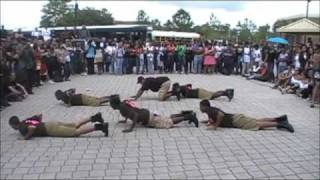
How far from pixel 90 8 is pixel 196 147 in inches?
3213

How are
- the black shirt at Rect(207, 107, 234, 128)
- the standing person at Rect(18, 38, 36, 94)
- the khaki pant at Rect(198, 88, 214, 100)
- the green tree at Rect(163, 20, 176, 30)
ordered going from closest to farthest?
1. the black shirt at Rect(207, 107, 234, 128)
2. the khaki pant at Rect(198, 88, 214, 100)
3. the standing person at Rect(18, 38, 36, 94)
4. the green tree at Rect(163, 20, 176, 30)

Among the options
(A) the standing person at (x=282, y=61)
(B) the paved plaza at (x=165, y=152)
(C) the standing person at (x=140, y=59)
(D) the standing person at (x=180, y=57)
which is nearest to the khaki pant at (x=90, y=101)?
(B) the paved plaza at (x=165, y=152)

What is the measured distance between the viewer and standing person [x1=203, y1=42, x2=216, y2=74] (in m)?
22.8

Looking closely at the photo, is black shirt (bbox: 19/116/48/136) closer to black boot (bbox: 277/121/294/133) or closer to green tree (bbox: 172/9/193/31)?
black boot (bbox: 277/121/294/133)

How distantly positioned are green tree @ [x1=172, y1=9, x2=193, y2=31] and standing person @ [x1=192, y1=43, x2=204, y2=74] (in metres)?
46.9

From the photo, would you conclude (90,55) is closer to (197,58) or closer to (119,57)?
(119,57)

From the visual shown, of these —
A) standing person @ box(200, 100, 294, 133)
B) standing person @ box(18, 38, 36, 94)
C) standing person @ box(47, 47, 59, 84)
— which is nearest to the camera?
standing person @ box(200, 100, 294, 133)

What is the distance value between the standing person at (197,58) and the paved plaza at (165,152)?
36.1 feet

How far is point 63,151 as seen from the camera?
8.00 metres

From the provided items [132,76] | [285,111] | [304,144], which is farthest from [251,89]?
[304,144]

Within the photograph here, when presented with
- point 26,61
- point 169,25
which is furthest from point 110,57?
point 169,25

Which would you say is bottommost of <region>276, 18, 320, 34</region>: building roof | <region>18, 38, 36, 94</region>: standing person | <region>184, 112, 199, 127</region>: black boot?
<region>184, 112, 199, 127</region>: black boot

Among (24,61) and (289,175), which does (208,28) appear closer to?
(24,61)

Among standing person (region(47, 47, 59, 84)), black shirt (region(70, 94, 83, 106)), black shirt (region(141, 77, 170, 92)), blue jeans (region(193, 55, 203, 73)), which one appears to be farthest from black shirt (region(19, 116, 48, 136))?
blue jeans (region(193, 55, 203, 73))
